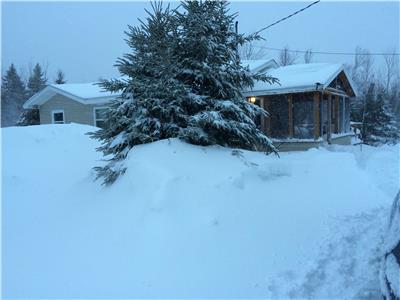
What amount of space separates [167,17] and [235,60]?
1528 mm

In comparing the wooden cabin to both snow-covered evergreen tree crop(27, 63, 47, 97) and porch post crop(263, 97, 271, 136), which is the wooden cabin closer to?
porch post crop(263, 97, 271, 136)

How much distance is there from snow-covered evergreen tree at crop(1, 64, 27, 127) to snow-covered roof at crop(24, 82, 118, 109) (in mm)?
30685

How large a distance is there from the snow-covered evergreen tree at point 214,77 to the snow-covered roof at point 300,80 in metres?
5.96

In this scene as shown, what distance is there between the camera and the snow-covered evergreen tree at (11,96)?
4850 cm

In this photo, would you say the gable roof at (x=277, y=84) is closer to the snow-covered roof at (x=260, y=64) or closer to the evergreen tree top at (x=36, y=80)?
the snow-covered roof at (x=260, y=64)

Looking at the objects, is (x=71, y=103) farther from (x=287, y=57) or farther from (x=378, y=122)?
(x=287, y=57)

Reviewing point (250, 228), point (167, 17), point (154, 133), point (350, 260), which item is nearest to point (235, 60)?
point (167, 17)

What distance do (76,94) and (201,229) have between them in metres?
15.9

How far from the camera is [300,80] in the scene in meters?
13.8

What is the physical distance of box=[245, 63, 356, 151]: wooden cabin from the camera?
1360 cm

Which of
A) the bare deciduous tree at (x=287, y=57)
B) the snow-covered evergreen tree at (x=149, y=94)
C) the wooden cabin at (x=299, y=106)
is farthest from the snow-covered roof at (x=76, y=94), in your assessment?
the bare deciduous tree at (x=287, y=57)

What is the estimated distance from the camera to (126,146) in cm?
633

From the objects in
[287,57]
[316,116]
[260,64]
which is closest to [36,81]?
[287,57]

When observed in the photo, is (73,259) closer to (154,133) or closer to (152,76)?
(154,133)
